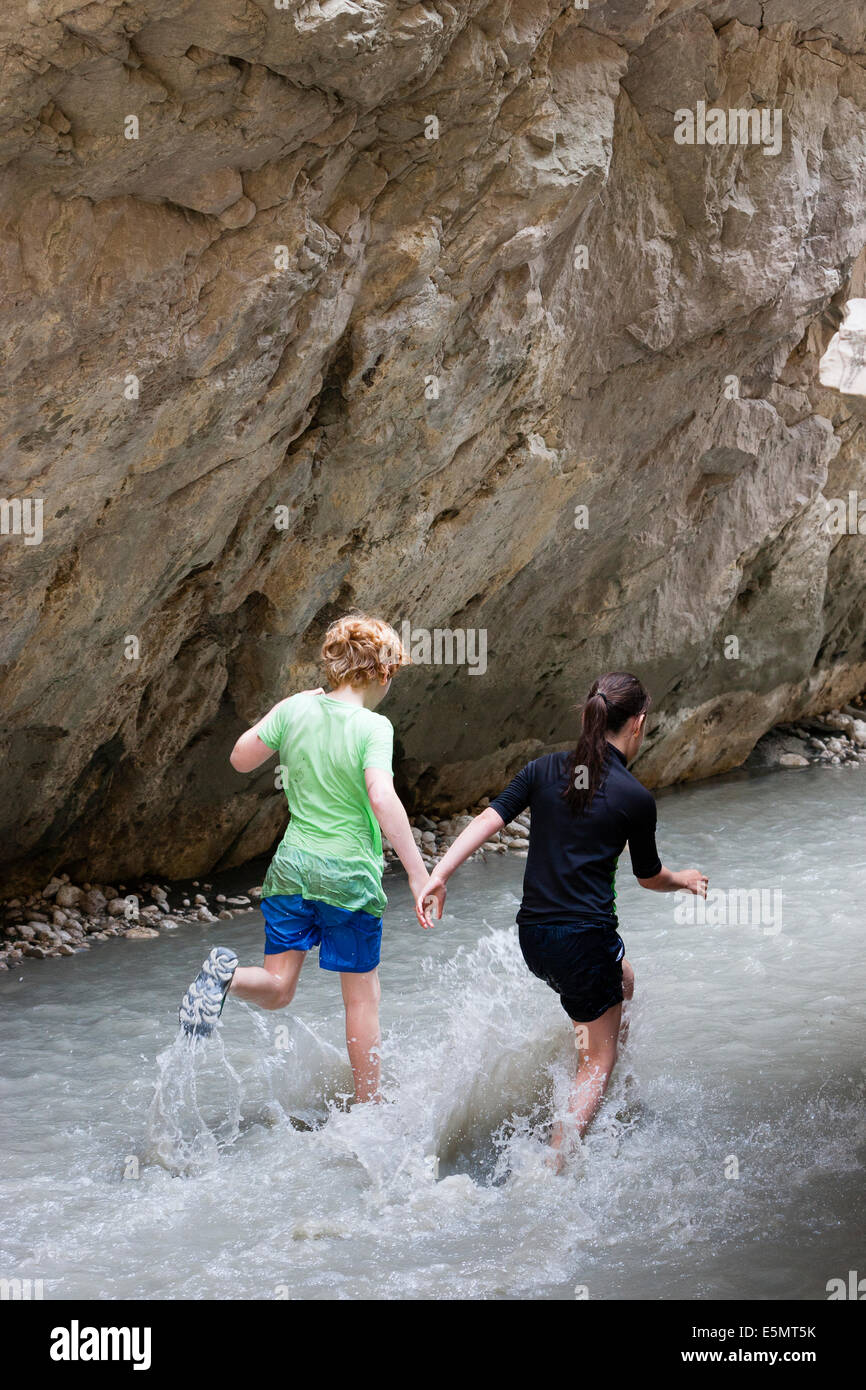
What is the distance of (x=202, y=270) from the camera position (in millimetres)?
4965

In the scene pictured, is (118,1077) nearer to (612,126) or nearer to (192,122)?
(192,122)

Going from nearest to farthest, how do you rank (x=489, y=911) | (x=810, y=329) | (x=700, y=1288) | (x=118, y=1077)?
(x=700, y=1288)
(x=118, y=1077)
(x=489, y=911)
(x=810, y=329)

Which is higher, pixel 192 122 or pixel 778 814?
pixel 192 122

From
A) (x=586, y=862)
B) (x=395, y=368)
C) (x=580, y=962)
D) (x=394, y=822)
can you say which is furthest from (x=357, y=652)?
(x=395, y=368)

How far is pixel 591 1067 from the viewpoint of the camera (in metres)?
4.06

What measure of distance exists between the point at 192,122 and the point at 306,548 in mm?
2757

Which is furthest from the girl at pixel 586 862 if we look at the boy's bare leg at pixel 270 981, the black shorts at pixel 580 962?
the boy's bare leg at pixel 270 981

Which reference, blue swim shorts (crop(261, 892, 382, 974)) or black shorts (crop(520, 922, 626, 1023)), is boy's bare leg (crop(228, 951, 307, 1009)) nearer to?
blue swim shorts (crop(261, 892, 382, 974))

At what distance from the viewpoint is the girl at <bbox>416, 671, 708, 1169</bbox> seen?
394 centimetres

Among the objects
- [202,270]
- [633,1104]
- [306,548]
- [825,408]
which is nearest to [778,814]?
[825,408]

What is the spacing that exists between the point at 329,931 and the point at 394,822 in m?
0.47

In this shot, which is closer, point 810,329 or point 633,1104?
point 633,1104

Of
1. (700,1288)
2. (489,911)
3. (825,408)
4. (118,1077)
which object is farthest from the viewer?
(825,408)

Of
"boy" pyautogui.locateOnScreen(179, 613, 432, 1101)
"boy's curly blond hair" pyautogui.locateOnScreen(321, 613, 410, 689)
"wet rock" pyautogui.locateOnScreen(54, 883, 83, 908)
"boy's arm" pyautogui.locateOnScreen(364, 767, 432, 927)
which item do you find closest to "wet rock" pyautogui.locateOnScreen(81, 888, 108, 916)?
"wet rock" pyautogui.locateOnScreen(54, 883, 83, 908)
